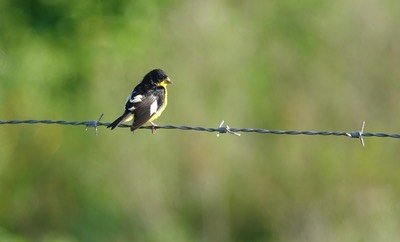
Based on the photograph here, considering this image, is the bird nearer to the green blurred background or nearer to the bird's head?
the bird's head

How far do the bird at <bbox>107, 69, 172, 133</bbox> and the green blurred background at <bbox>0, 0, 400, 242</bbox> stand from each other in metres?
5.85

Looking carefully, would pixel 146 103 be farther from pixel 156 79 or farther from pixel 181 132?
pixel 181 132

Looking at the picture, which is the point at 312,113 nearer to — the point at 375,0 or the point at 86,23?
the point at 375,0

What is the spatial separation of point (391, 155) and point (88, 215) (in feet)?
14.1

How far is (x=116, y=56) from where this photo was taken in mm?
16812

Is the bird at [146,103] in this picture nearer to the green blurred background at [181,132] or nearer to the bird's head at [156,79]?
the bird's head at [156,79]

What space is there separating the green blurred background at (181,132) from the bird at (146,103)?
5851 millimetres

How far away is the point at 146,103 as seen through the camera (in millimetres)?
9086

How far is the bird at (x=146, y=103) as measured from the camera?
346 inches

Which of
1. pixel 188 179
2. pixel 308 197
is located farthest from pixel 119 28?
pixel 308 197

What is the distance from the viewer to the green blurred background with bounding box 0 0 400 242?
15.9 meters

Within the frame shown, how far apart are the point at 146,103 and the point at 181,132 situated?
24.1 ft

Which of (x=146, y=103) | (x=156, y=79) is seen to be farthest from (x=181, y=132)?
(x=146, y=103)

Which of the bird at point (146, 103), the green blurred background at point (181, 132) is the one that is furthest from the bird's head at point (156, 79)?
the green blurred background at point (181, 132)
